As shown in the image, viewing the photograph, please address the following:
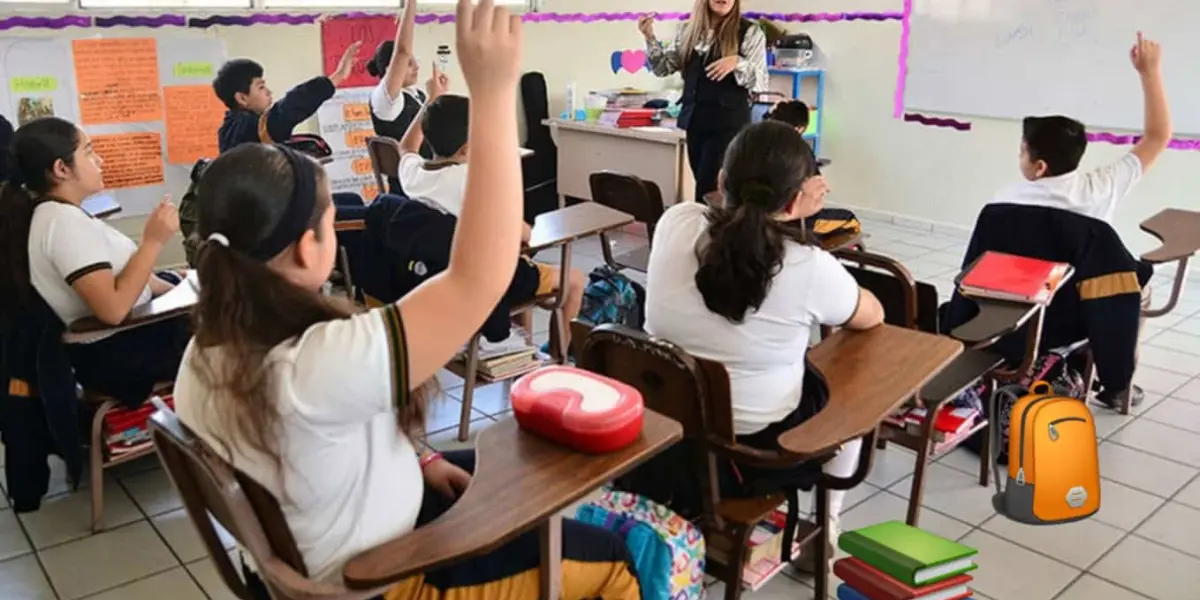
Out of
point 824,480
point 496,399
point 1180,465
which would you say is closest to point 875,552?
point 824,480

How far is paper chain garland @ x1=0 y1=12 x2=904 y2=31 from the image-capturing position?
13.3 ft

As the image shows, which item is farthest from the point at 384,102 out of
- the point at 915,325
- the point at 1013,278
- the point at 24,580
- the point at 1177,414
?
the point at 1177,414

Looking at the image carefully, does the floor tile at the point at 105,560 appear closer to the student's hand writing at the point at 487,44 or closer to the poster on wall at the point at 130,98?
the student's hand writing at the point at 487,44

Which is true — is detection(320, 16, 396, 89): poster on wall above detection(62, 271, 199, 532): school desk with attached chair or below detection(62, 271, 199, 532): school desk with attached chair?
above

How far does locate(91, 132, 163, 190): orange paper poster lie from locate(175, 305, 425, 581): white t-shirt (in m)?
3.48

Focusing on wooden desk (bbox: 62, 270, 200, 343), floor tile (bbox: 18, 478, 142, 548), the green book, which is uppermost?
wooden desk (bbox: 62, 270, 200, 343)

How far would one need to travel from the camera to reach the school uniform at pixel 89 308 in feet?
7.72

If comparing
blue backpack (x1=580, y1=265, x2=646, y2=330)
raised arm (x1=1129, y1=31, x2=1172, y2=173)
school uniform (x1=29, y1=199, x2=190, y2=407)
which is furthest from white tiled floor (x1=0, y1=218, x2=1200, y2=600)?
raised arm (x1=1129, y1=31, x2=1172, y2=173)

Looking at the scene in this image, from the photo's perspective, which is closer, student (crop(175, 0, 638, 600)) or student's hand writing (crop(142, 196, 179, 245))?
student (crop(175, 0, 638, 600))

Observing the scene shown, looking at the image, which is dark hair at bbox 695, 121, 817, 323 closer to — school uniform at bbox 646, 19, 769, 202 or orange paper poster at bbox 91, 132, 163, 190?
school uniform at bbox 646, 19, 769, 202

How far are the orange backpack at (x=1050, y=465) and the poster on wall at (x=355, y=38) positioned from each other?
3667 mm

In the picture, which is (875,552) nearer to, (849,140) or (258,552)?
(258,552)

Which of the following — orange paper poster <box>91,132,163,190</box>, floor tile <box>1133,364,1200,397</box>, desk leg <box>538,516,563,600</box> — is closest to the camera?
desk leg <box>538,516,563,600</box>

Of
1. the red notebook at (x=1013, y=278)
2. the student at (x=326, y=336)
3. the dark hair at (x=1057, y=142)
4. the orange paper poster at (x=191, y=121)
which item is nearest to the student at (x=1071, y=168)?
the dark hair at (x=1057, y=142)
